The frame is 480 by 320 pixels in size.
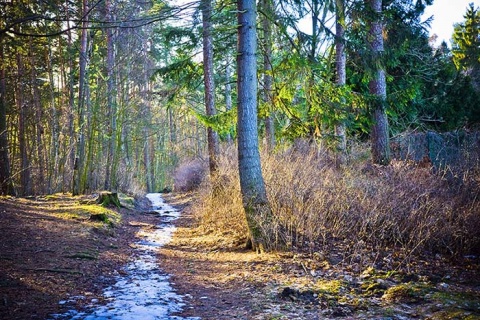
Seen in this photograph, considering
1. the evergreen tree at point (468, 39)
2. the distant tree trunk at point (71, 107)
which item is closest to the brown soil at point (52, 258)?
the distant tree trunk at point (71, 107)

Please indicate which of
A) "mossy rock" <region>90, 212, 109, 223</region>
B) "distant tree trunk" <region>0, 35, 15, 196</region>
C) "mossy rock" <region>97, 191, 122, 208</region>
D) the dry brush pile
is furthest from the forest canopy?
"mossy rock" <region>90, 212, 109, 223</region>

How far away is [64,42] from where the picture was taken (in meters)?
16.5

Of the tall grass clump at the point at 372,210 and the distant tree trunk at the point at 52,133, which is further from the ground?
the distant tree trunk at the point at 52,133

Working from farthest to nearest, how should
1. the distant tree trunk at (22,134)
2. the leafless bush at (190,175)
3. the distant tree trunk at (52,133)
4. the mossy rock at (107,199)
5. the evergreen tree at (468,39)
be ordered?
the evergreen tree at (468,39)
the leafless bush at (190,175)
the distant tree trunk at (52,133)
the distant tree trunk at (22,134)
the mossy rock at (107,199)

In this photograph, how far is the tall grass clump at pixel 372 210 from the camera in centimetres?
600

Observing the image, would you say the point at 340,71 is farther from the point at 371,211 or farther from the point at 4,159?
the point at 4,159

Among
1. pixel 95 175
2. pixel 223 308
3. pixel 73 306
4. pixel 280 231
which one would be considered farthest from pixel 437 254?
pixel 95 175

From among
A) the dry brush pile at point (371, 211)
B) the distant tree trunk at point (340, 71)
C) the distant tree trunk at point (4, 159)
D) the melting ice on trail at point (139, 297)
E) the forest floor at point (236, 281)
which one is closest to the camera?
the melting ice on trail at point (139, 297)

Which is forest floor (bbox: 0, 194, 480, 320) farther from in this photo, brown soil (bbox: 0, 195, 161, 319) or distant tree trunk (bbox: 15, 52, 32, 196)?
distant tree trunk (bbox: 15, 52, 32, 196)

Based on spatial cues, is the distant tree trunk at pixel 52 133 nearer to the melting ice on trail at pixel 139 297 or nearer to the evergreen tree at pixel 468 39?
the melting ice on trail at pixel 139 297

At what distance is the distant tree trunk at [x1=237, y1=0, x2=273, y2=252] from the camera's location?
6492 millimetres

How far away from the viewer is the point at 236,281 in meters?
5.23

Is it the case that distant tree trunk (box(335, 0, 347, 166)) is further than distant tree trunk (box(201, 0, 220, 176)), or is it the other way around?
distant tree trunk (box(201, 0, 220, 176))

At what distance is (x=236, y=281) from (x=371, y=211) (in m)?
2.79
